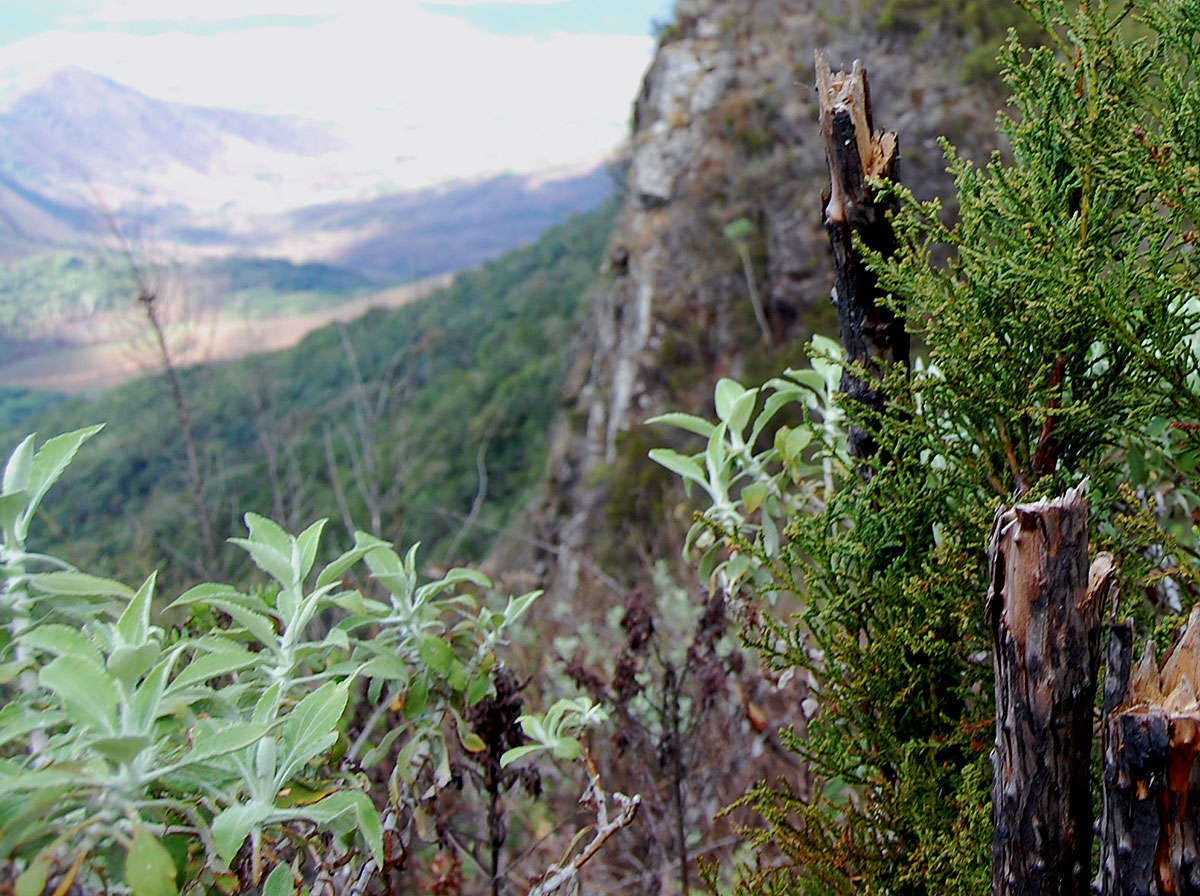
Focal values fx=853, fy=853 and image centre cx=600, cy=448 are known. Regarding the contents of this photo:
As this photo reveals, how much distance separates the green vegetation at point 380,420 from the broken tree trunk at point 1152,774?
5.19 meters

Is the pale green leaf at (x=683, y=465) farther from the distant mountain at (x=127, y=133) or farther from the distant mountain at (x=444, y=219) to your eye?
the distant mountain at (x=444, y=219)

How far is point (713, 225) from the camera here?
1692cm

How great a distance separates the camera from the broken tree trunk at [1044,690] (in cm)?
94

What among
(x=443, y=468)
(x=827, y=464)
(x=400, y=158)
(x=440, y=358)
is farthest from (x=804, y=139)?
(x=400, y=158)

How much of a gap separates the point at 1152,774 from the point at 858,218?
89cm

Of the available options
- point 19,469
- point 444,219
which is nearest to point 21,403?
point 19,469

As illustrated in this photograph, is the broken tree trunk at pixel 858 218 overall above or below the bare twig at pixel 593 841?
above

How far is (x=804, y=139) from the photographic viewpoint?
16.4 meters

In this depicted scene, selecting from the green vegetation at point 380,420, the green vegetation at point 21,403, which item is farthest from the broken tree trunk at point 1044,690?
the green vegetation at point 21,403

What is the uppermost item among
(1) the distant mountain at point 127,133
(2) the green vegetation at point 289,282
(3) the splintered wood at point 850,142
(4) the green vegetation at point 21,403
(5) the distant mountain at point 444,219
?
(1) the distant mountain at point 127,133

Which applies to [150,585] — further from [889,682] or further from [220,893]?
[889,682]

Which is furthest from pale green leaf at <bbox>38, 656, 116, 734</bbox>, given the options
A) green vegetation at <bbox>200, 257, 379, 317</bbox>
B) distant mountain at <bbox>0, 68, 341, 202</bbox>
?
green vegetation at <bbox>200, 257, 379, 317</bbox>

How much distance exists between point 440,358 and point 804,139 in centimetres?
2588

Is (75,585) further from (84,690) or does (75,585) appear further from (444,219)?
(444,219)
